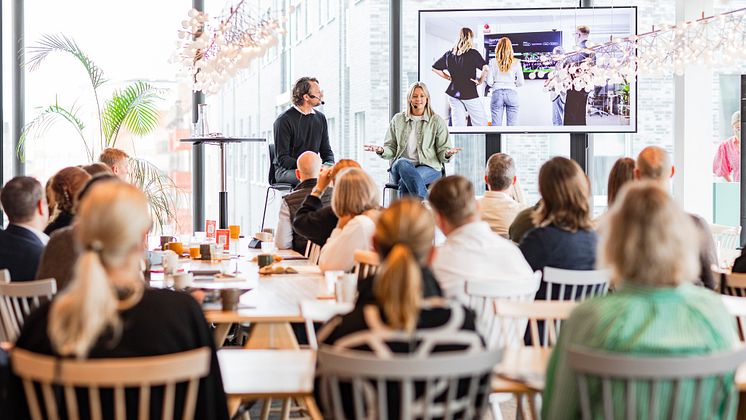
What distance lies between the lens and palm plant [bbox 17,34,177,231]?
9.45m

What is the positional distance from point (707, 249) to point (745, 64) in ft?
16.3

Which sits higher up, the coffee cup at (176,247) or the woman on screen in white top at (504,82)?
the woman on screen in white top at (504,82)

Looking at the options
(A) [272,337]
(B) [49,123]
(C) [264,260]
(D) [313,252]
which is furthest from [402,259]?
(B) [49,123]

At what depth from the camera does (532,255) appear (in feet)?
14.7

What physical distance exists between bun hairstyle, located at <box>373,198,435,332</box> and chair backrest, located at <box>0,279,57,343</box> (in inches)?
65.4

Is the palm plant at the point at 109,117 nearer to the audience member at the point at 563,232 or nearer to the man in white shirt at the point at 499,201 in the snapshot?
the man in white shirt at the point at 499,201

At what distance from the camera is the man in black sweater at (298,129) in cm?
867

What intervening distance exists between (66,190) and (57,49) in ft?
16.8

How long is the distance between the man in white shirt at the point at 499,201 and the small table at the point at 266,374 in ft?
10.7

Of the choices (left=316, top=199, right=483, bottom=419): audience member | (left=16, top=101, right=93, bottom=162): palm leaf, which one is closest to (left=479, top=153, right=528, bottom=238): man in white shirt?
(left=316, top=199, right=483, bottom=419): audience member

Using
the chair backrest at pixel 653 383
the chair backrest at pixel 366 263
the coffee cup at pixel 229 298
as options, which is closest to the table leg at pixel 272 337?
the coffee cup at pixel 229 298

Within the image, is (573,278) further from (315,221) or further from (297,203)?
(297,203)

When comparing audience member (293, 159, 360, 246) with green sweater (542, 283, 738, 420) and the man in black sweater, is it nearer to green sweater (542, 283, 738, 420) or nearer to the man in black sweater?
the man in black sweater

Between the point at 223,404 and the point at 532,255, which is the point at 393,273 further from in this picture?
the point at 532,255
